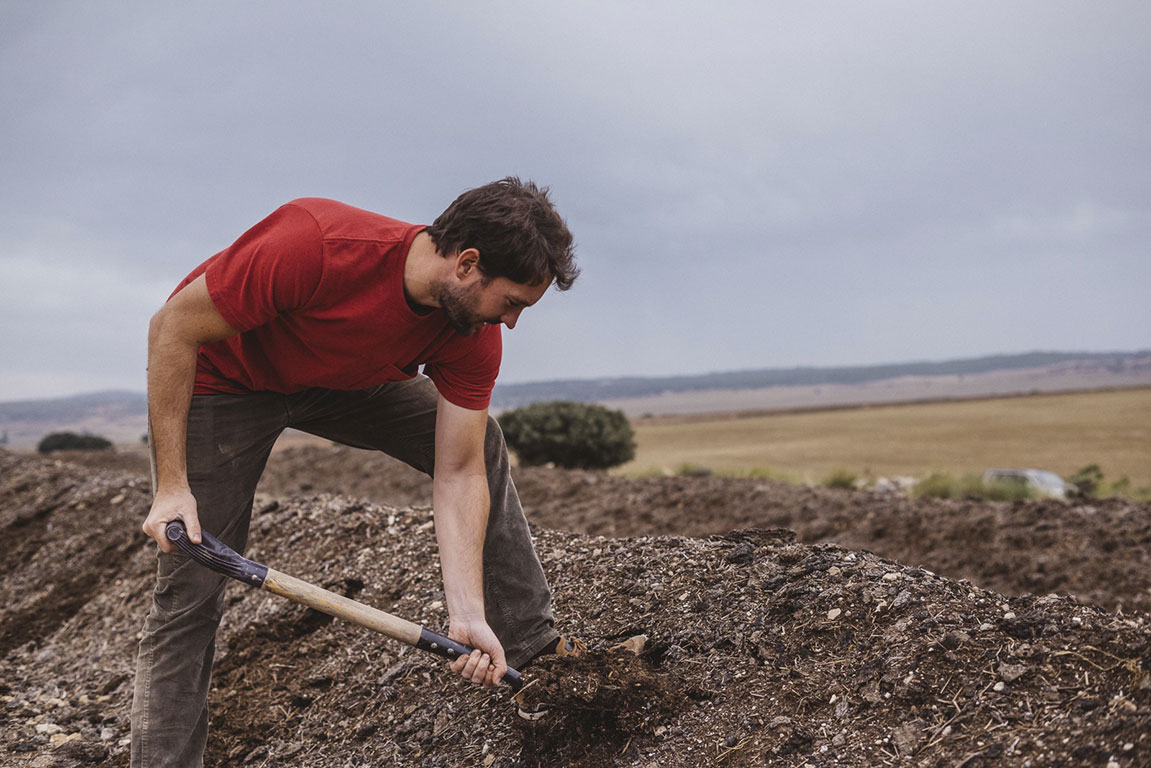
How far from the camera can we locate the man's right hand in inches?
115

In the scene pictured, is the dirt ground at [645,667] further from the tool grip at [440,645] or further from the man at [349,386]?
the man at [349,386]

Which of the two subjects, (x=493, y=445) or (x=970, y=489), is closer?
(x=493, y=445)

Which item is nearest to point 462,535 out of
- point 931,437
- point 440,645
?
point 440,645

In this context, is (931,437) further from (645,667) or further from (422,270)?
(422,270)

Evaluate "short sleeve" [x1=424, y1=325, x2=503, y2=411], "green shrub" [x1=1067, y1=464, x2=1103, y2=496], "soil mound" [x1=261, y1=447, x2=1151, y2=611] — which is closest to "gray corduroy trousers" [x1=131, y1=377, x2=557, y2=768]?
"short sleeve" [x1=424, y1=325, x2=503, y2=411]

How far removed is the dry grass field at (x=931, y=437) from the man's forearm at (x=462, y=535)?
70.0 feet

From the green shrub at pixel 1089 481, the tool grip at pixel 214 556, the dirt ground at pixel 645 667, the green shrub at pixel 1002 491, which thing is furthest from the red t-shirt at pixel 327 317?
the green shrub at pixel 1089 481

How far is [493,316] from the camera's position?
297cm

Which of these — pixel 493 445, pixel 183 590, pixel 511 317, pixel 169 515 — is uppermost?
pixel 511 317

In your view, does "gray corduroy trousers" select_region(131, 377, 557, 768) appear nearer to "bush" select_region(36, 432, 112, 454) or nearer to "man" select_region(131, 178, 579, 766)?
"man" select_region(131, 178, 579, 766)

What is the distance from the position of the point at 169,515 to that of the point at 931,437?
46.0 meters

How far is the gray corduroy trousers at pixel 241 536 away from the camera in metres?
3.19

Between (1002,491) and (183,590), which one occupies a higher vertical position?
(183,590)

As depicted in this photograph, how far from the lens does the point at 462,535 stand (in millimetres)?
3305
